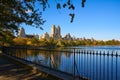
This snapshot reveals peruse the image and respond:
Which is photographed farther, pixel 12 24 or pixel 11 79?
pixel 12 24

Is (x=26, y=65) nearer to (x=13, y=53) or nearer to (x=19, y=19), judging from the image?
(x=19, y=19)

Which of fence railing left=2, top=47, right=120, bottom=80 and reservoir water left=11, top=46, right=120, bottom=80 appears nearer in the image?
reservoir water left=11, top=46, right=120, bottom=80

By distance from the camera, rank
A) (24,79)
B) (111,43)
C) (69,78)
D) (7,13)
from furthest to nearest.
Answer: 1. (111,43)
2. (7,13)
3. (24,79)
4. (69,78)

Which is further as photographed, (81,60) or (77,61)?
(77,61)

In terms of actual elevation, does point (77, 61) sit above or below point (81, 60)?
below

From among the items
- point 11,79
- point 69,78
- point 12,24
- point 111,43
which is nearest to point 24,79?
point 11,79

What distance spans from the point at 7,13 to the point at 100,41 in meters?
147

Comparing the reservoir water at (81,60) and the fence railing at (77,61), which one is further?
the fence railing at (77,61)

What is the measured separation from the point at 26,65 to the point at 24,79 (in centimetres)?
468

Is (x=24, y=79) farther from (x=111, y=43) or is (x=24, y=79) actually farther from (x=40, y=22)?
(x=111, y=43)

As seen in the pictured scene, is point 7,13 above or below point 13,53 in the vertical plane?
above

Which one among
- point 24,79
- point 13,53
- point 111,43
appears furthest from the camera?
point 111,43

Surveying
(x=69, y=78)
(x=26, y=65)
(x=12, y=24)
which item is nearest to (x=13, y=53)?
(x=12, y=24)

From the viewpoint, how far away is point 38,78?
1088 centimetres
